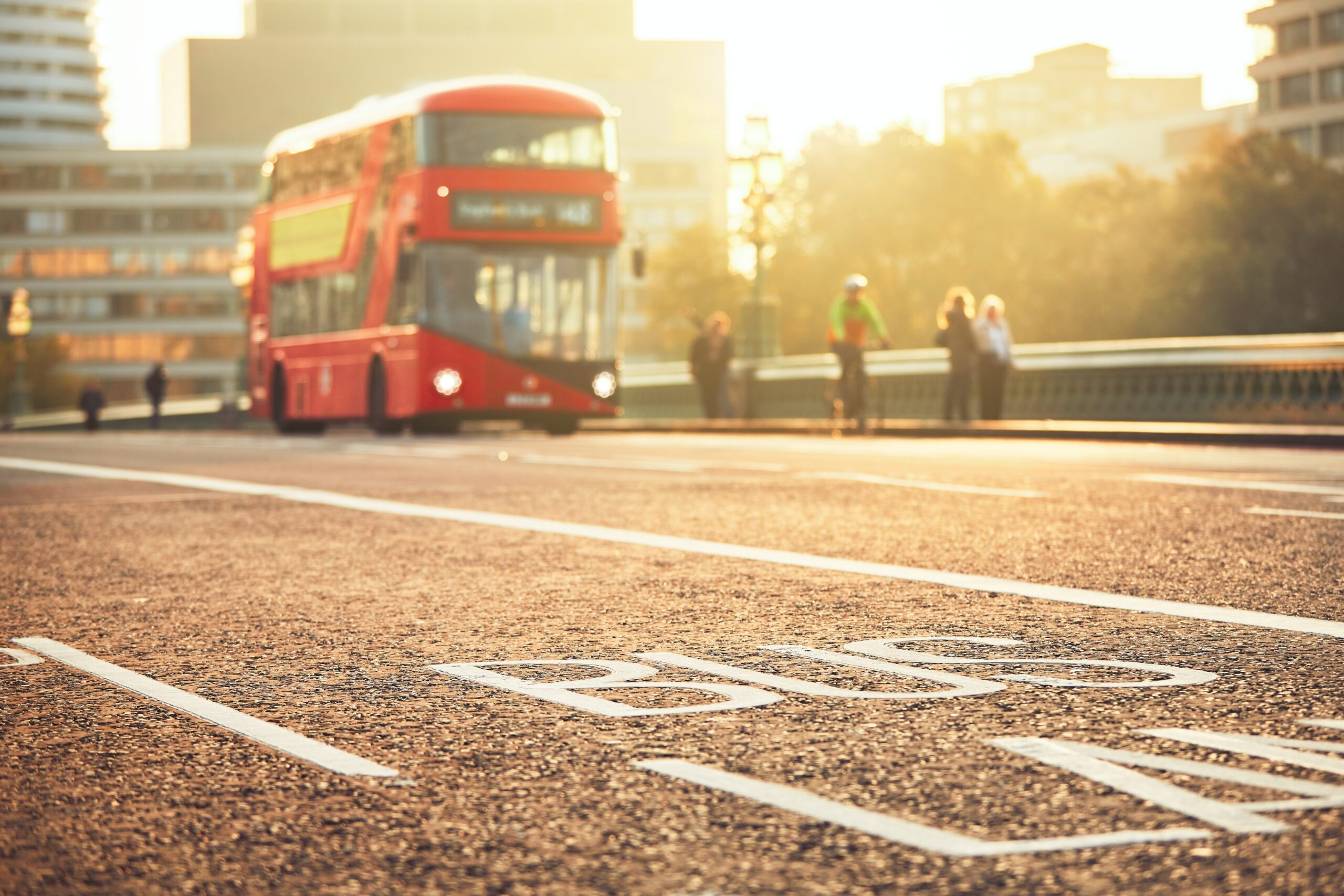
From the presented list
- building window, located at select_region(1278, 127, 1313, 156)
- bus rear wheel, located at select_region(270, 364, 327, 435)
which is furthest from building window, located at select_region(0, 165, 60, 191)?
bus rear wheel, located at select_region(270, 364, 327, 435)

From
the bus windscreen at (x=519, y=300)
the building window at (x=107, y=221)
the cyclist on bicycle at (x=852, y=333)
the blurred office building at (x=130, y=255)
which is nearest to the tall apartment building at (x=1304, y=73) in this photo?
the blurred office building at (x=130, y=255)

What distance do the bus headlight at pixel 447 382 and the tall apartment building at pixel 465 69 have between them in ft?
350

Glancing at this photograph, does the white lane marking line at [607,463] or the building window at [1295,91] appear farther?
the building window at [1295,91]

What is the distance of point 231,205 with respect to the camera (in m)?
131

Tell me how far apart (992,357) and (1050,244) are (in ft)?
163

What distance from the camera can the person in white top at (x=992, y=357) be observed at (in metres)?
26.2

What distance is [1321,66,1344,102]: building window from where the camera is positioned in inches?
4262

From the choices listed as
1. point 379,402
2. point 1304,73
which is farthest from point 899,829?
point 1304,73

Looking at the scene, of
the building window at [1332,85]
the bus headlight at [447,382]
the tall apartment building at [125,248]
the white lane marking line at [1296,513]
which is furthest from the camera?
the tall apartment building at [125,248]

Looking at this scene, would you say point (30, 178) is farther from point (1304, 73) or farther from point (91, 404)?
point (91, 404)

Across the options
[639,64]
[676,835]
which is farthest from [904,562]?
[639,64]

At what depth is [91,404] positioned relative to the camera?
58844 millimetres

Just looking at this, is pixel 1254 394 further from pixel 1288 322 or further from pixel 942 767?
pixel 1288 322

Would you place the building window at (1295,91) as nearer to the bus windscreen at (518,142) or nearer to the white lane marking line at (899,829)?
the bus windscreen at (518,142)
